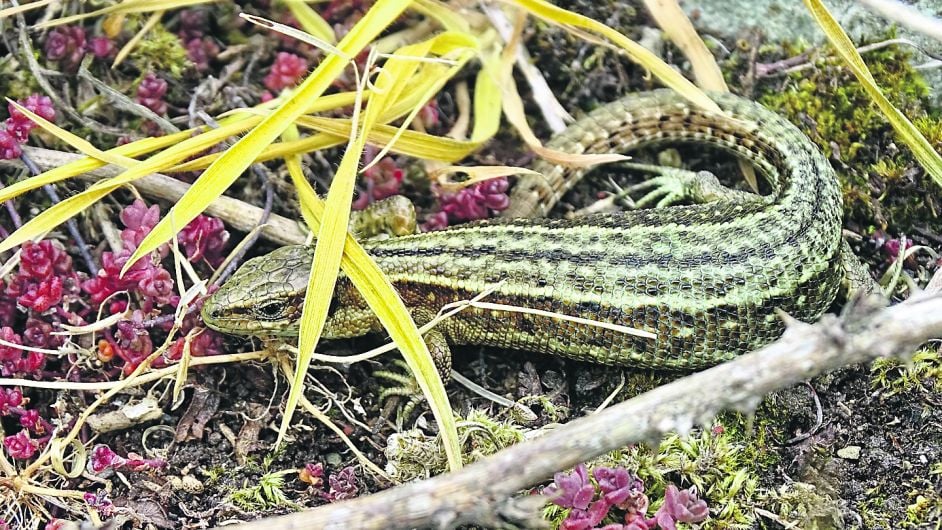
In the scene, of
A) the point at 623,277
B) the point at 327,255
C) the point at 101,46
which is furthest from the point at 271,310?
the point at 101,46

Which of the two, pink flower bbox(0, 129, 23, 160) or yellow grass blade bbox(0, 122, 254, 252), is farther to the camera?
pink flower bbox(0, 129, 23, 160)

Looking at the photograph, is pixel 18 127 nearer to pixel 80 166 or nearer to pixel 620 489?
pixel 80 166

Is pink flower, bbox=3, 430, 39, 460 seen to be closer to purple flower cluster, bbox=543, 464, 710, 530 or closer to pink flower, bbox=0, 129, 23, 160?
pink flower, bbox=0, 129, 23, 160

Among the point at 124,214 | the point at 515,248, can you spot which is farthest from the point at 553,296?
the point at 124,214

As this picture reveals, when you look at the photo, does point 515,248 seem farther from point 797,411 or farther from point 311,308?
point 797,411

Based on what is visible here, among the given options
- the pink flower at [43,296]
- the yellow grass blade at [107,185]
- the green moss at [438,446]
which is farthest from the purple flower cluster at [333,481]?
the yellow grass blade at [107,185]

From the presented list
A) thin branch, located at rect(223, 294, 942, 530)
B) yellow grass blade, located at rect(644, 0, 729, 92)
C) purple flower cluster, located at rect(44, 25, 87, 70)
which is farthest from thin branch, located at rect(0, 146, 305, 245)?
yellow grass blade, located at rect(644, 0, 729, 92)

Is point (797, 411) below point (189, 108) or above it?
below

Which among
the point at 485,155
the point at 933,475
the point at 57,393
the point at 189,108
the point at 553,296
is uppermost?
the point at 189,108
